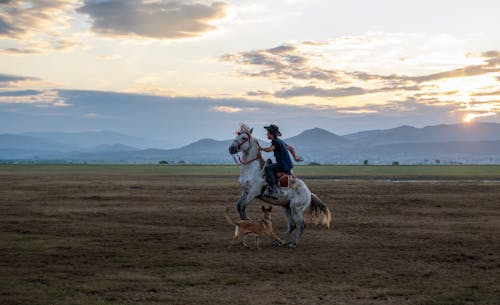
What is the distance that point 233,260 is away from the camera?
1221cm

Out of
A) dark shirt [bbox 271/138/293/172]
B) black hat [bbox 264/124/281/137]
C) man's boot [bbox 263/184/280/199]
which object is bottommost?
man's boot [bbox 263/184/280/199]

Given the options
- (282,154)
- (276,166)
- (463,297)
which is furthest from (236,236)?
(463,297)

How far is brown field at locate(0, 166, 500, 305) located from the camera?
9344 mm

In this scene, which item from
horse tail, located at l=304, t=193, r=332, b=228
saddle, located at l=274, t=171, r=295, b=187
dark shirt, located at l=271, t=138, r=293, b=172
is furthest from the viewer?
horse tail, located at l=304, t=193, r=332, b=228

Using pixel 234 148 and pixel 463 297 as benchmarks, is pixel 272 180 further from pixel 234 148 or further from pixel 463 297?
pixel 463 297

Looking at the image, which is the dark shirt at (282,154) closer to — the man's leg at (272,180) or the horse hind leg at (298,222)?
the man's leg at (272,180)

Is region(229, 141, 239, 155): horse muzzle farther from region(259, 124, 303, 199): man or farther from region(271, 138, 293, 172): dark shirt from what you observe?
region(271, 138, 293, 172): dark shirt

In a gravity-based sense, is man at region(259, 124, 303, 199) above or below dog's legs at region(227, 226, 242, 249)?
above

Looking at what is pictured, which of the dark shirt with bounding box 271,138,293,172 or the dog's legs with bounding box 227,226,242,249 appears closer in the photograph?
the dog's legs with bounding box 227,226,242,249

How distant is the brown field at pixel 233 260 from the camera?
934 cm

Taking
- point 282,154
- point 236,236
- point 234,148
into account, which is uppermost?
point 234,148

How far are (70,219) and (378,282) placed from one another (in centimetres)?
1311

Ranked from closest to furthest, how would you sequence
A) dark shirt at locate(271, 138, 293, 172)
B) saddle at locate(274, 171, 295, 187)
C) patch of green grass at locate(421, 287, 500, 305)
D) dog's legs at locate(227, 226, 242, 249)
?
patch of green grass at locate(421, 287, 500, 305), dog's legs at locate(227, 226, 242, 249), dark shirt at locate(271, 138, 293, 172), saddle at locate(274, 171, 295, 187)

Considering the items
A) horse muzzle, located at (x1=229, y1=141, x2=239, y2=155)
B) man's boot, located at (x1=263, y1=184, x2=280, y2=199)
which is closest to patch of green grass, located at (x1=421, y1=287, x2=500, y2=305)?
man's boot, located at (x1=263, y1=184, x2=280, y2=199)
